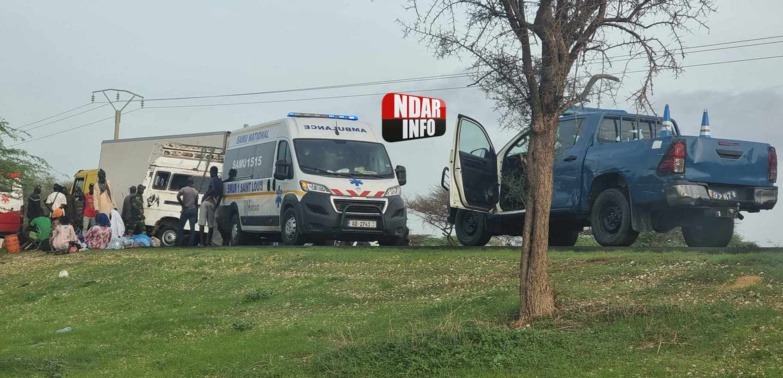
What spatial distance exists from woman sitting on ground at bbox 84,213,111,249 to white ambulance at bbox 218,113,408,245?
13.1 ft

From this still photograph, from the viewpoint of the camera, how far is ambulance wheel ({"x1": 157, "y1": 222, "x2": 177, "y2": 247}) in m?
27.5

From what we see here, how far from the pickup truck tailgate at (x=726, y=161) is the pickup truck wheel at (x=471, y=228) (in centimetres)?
474

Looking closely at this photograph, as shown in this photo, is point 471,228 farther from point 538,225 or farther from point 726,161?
point 538,225

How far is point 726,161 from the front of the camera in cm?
1328

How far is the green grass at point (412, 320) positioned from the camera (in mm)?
7738

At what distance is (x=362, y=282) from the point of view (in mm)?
12938

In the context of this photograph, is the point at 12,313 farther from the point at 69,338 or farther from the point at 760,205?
the point at 760,205

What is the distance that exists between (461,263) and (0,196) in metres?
20.4

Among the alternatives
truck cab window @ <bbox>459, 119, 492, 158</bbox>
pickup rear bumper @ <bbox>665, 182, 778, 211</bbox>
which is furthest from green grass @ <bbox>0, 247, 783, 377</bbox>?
truck cab window @ <bbox>459, 119, 492, 158</bbox>

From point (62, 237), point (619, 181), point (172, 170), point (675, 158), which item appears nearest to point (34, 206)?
point (172, 170)

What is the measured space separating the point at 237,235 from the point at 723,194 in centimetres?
1236

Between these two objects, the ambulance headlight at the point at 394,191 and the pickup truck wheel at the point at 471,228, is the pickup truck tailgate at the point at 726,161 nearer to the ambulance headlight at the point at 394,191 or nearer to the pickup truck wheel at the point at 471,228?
the pickup truck wheel at the point at 471,228

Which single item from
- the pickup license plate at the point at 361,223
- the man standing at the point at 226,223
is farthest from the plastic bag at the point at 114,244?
the pickup license plate at the point at 361,223

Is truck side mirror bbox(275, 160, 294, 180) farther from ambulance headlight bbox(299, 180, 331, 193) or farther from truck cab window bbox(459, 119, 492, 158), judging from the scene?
truck cab window bbox(459, 119, 492, 158)
